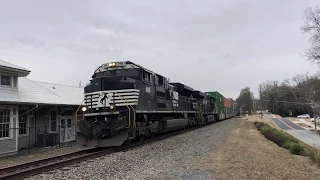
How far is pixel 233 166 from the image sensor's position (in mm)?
8539

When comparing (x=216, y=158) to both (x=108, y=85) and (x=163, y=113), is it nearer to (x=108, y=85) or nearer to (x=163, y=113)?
(x=108, y=85)

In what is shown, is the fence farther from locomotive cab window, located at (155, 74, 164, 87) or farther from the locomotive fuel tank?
locomotive cab window, located at (155, 74, 164, 87)

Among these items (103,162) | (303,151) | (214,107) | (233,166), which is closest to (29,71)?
(103,162)

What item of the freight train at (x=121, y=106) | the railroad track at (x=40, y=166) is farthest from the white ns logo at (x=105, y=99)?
the railroad track at (x=40, y=166)

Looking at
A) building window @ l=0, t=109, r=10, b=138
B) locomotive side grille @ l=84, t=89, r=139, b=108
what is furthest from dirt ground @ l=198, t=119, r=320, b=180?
building window @ l=0, t=109, r=10, b=138

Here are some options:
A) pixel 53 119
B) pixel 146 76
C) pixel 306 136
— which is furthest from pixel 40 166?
pixel 306 136

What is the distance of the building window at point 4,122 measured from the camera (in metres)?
14.2

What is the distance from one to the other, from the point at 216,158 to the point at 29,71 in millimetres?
11614

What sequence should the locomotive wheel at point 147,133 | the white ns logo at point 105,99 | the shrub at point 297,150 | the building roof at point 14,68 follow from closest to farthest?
the white ns logo at point 105,99 < the shrub at point 297,150 < the building roof at point 14,68 < the locomotive wheel at point 147,133

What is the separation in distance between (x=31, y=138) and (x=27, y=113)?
156 centimetres

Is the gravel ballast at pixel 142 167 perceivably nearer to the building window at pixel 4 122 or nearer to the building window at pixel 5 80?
the building window at pixel 4 122

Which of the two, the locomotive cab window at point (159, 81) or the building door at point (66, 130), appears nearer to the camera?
the locomotive cab window at point (159, 81)

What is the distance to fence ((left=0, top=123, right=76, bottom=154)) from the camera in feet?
46.2

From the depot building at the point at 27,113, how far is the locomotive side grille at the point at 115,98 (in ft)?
4.71
